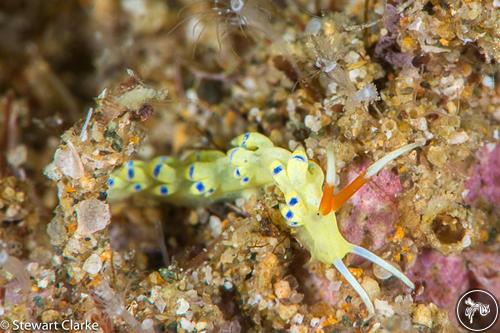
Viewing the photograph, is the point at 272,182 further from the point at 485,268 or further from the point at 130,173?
the point at 485,268

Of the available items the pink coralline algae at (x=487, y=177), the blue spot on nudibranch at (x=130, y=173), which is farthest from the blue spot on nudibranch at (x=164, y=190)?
the pink coralline algae at (x=487, y=177)

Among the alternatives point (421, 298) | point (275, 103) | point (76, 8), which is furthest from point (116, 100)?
point (76, 8)

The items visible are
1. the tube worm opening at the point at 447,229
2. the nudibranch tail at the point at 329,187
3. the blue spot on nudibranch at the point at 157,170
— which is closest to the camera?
the nudibranch tail at the point at 329,187

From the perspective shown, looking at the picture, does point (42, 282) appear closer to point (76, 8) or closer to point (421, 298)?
point (421, 298)

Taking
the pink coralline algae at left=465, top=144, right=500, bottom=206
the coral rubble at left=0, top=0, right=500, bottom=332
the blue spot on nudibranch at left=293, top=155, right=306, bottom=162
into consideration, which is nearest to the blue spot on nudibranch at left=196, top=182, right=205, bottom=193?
the coral rubble at left=0, top=0, right=500, bottom=332

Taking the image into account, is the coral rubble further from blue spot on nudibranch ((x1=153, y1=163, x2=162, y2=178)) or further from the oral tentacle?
blue spot on nudibranch ((x1=153, y1=163, x2=162, y2=178))

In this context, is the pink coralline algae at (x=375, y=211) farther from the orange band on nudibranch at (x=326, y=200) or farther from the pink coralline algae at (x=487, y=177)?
the pink coralline algae at (x=487, y=177)
